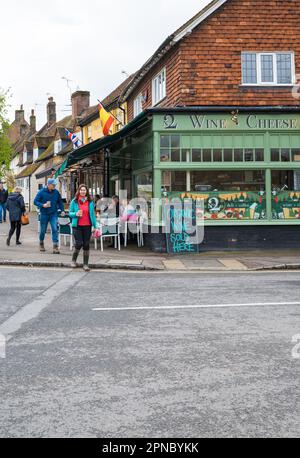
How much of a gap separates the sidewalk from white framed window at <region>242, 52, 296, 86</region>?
526cm

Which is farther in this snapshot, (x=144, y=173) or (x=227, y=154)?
(x=144, y=173)

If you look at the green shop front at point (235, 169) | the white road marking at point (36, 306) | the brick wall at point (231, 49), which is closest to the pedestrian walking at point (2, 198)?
the brick wall at point (231, 49)

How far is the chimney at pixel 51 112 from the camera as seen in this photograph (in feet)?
184

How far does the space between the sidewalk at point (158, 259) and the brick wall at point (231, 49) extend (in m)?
4.69

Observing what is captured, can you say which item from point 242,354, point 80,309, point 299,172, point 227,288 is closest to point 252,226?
point 299,172

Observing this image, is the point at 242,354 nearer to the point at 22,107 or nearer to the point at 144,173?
the point at 144,173

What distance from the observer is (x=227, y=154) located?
15875mm

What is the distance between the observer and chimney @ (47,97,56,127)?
5622 cm

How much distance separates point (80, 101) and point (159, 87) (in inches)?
881

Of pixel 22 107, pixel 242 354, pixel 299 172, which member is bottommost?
pixel 242 354

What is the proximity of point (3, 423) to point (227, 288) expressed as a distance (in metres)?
6.08

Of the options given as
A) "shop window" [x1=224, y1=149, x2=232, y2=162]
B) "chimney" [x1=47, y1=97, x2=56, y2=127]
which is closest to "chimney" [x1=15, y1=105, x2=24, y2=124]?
"chimney" [x1=47, y1=97, x2=56, y2=127]

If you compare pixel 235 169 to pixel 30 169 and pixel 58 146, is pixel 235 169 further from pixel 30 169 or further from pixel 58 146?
pixel 30 169

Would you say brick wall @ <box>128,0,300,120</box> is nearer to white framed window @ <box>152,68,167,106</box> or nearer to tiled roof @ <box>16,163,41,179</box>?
white framed window @ <box>152,68,167,106</box>
